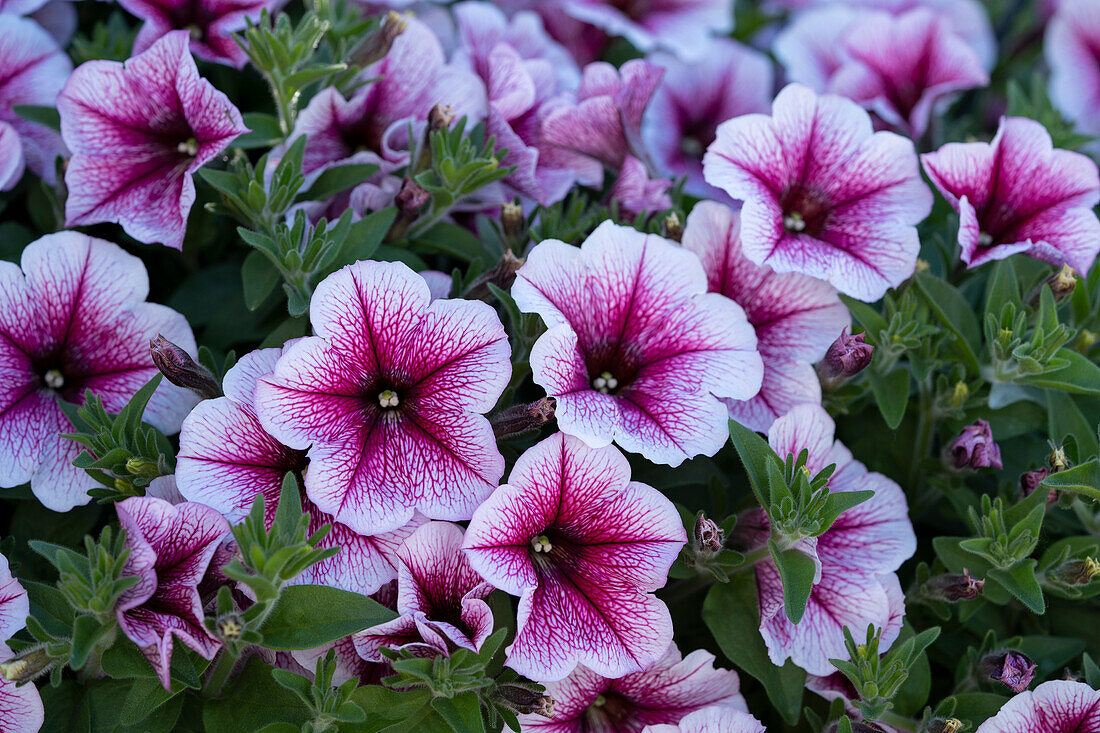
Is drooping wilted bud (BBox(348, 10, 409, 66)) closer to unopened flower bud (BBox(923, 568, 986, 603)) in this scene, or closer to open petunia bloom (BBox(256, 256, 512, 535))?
open petunia bloom (BBox(256, 256, 512, 535))

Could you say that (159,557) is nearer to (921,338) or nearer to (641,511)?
(641,511)

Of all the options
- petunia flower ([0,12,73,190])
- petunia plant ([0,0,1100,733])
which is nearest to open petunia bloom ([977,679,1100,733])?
petunia plant ([0,0,1100,733])

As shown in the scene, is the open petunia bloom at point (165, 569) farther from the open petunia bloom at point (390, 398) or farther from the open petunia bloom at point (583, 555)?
the open petunia bloom at point (583, 555)

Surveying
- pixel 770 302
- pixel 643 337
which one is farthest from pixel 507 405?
pixel 770 302

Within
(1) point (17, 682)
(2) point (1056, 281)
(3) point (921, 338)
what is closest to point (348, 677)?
(1) point (17, 682)

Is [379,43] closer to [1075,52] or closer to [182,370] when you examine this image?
[182,370]
